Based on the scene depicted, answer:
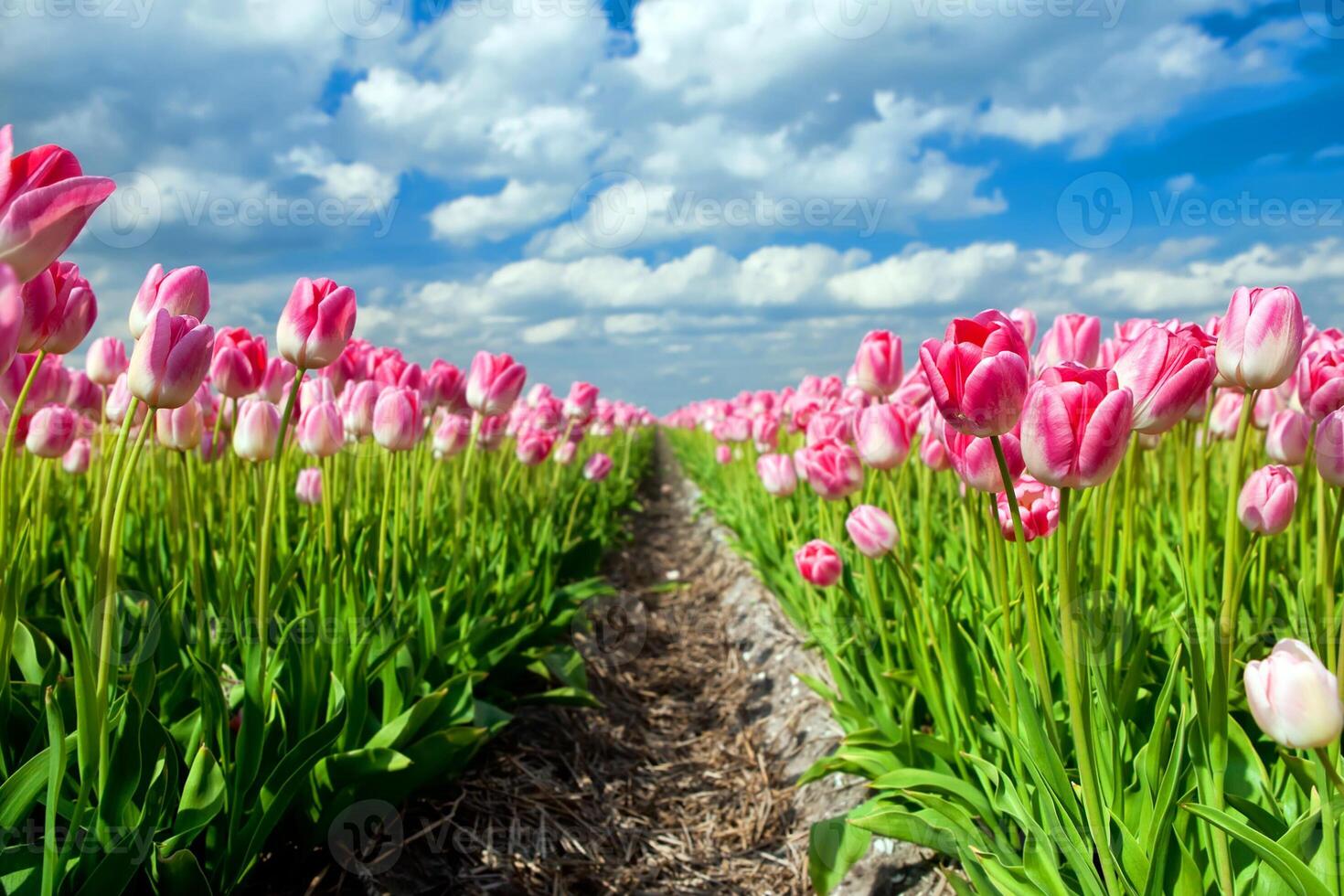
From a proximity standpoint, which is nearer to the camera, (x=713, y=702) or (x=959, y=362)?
(x=959, y=362)

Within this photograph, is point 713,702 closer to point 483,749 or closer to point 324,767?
point 483,749

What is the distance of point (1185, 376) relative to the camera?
118 cm

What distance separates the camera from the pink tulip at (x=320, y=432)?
250 centimetres

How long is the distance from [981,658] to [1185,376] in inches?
31.1

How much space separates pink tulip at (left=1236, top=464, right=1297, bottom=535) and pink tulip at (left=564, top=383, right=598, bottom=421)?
12.2ft

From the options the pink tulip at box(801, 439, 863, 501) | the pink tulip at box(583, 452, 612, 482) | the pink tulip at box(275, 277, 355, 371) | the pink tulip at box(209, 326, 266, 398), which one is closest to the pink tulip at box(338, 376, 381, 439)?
the pink tulip at box(209, 326, 266, 398)

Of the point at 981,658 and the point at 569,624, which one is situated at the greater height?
the point at 981,658

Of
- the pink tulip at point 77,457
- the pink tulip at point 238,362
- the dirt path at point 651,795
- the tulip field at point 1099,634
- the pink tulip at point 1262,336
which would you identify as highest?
the pink tulip at point 238,362

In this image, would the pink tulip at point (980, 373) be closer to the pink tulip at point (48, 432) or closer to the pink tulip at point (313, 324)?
the pink tulip at point (313, 324)

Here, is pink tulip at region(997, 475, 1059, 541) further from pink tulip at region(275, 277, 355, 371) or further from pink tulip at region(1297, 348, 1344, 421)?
pink tulip at region(275, 277, 355, 371)

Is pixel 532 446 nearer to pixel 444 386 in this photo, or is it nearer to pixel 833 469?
pixel 444 386

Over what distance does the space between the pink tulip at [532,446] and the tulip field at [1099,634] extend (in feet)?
5.95

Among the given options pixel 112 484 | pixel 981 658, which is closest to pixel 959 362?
pixel 981 658

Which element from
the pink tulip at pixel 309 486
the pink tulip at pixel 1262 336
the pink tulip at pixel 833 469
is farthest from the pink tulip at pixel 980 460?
the pink tulip at pixel 309 486
